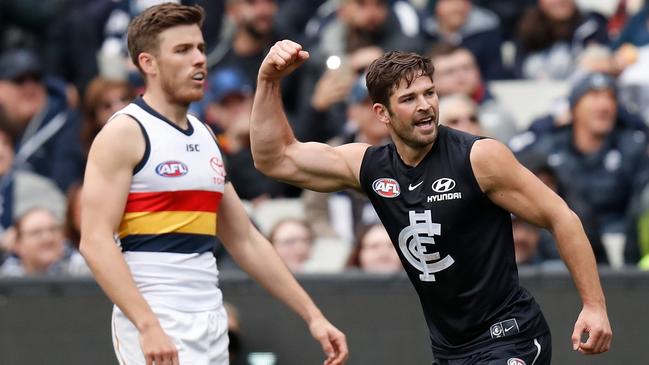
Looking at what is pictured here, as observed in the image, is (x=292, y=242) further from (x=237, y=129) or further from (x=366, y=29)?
(x=366, y=29)

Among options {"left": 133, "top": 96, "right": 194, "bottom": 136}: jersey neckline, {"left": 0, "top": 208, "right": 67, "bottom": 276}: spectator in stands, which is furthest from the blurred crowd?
{"left": 133, "top": 96, "right": 194, "bottom": 136}: jersey neckline

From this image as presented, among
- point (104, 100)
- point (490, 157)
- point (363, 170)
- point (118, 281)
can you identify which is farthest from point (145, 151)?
point (104, 100)

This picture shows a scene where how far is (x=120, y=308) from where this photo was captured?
5590 millimetres

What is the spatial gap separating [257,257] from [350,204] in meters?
3.22

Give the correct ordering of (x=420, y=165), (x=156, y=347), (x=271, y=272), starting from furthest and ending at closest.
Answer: (x=271, y=272) < (x=420, y=165) < (x=156, y=347)

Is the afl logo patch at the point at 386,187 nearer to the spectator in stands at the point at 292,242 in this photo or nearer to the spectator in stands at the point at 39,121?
the spectator in stands at the point at 292,242

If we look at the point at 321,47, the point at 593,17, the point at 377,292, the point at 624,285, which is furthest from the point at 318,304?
the point at 593,17

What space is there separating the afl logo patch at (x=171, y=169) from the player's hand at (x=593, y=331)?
1878 mm

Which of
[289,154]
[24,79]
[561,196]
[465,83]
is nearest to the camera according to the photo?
[289,154]

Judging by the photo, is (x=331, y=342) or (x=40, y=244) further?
(x=40, y=244)

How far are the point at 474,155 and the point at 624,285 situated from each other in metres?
2.72

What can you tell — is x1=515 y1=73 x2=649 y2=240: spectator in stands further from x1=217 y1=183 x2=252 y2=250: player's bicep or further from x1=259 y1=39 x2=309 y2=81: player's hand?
x1=259 y1=39 x2=309 y2=81: player's hand

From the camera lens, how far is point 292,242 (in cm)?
906

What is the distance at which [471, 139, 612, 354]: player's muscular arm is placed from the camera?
217 inches
